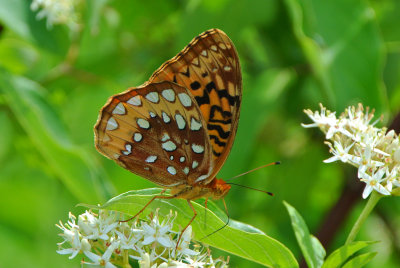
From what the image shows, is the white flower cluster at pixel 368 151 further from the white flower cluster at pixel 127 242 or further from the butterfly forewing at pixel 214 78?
the white flower cluster at pixel 127 242

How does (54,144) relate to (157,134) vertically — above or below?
above

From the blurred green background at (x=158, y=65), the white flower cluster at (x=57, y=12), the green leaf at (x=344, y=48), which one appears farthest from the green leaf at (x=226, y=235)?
the white flower cluster at (x=57, y=12)

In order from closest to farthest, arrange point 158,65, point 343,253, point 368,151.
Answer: point 343,253, point 368,151, point 158,65

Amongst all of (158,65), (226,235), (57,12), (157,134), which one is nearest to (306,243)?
(226,235)

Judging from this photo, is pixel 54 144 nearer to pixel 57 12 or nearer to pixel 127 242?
pixel 127 242

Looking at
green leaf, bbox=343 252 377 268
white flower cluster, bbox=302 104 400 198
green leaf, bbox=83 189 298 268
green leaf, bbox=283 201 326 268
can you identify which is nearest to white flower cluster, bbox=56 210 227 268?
green leaf, bbox=83 189 298 268

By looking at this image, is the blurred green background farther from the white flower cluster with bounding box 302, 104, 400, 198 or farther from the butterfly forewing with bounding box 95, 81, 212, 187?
the white flower cluster with bounding box 302, 104, 400, 198

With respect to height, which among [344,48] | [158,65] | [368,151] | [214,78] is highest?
[158,65]
